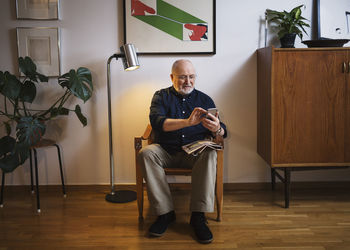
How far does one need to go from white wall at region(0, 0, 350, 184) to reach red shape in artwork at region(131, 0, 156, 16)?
126 mm

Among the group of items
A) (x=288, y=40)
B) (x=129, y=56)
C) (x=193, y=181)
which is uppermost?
(x=288, y=40)

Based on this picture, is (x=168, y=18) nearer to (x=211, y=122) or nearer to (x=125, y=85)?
(x=125, y=85)

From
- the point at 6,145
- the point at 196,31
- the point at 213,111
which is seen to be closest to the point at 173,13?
the point at 196,31

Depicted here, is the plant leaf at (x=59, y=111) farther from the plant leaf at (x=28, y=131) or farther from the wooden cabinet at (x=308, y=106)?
the wooden cabinet at (x=308, y=106)

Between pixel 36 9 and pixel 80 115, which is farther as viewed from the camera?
pixel 36 9

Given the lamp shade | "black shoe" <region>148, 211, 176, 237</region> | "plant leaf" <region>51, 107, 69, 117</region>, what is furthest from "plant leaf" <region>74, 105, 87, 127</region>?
"black shoe" <region>148, 211, 176, 237</region>

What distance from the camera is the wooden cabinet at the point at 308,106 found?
260cm

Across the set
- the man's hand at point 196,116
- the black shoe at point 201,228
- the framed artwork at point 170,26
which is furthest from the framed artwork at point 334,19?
the black shoe at point 201,228

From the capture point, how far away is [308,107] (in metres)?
2.65

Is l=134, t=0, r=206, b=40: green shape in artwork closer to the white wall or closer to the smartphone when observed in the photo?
the white wall

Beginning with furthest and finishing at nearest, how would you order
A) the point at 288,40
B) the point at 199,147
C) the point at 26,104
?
1. the point at 26,104
2. the point at 288,40
3. the point at 199,147

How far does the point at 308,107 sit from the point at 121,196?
1.70 m

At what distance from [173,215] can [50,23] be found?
192 cm

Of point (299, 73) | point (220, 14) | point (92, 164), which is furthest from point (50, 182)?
point (299, 73)
